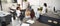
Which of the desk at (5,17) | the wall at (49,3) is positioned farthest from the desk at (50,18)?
the desk at (5,17)

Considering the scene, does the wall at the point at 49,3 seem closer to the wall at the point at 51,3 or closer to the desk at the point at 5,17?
the wall at the point at 51,3

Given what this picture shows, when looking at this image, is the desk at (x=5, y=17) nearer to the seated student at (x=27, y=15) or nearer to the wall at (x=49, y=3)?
the seated student at (x=27, y=15)

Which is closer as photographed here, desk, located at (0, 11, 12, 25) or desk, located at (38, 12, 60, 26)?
desk, located at (38, 12, 60, 26)

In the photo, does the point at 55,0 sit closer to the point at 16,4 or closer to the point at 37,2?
the point at 37,2

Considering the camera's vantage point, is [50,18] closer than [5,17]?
Yes

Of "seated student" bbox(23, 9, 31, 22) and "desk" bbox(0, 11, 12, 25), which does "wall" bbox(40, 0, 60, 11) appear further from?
"desk" bbox(0, 11, 12, 25)

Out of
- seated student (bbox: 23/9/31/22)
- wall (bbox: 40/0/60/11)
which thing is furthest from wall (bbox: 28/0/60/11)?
seated student (bbox: 23/9/31/22)

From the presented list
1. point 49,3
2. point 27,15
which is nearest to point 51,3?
point 49,3

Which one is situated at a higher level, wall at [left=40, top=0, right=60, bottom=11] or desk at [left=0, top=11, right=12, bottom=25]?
wall at [left=40, top=0, right=60, bottom=11]

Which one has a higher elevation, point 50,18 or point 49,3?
point 49,3

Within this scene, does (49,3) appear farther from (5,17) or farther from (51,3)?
(5,17)

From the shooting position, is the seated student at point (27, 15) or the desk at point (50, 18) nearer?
the desk at point (50, 18)

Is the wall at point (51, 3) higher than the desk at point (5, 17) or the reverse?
higher

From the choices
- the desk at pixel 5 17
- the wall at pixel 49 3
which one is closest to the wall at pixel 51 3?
the wall at pixel 49 3
